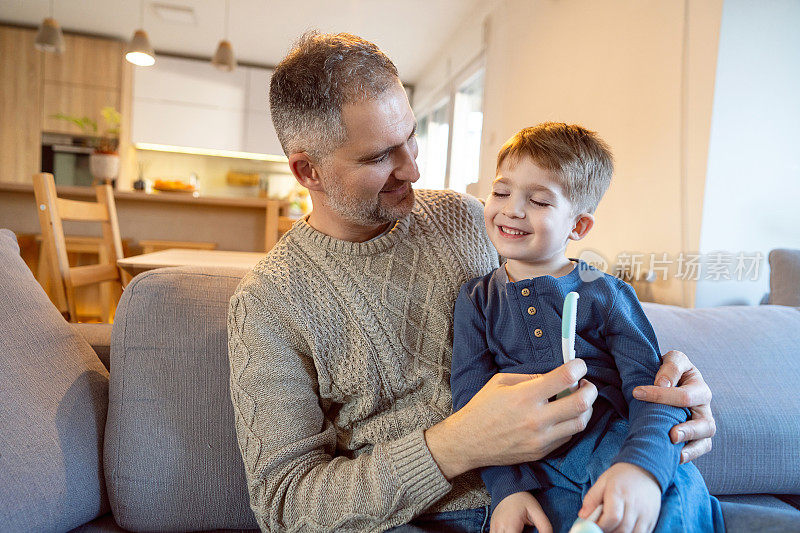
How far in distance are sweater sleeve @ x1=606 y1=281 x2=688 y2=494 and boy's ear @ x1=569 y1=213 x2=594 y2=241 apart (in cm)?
11

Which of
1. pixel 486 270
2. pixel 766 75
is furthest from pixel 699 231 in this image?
pixel 486 270

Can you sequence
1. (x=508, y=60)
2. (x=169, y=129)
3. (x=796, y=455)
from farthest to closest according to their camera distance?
(x=169, y=129) < (x=508, y=60) < (x=796, y=455)

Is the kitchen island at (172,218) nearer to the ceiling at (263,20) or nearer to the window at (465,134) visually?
the ceiling at (263,20)

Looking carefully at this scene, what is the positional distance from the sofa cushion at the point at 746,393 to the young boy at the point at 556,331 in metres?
0.37

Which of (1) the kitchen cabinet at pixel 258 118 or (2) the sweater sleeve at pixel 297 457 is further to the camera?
(1) the kitchen cabinet at pixel 258 118

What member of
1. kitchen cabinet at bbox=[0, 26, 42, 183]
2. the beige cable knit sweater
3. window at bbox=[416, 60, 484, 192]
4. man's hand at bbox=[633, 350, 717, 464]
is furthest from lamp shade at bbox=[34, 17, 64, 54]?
man's hand at bbox=[633, 350, 717, 464]

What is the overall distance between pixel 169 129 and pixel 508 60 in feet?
14.0

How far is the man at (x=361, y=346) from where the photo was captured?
866 mm

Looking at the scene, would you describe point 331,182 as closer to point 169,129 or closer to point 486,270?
point 486,270

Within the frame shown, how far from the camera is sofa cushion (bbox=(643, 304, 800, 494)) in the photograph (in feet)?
3.77

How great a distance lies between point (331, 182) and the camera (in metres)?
1.07

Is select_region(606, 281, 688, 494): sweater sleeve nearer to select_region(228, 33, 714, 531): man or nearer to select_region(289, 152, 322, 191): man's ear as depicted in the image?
select_region(228, 33, 714, 531): man

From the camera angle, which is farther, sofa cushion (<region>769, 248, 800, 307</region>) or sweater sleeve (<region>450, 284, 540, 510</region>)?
sofa cushion (<region>769, 248, 800, 307</region>)

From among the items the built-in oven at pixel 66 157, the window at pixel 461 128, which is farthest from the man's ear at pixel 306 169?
the built-in oven at pixel 66 157
